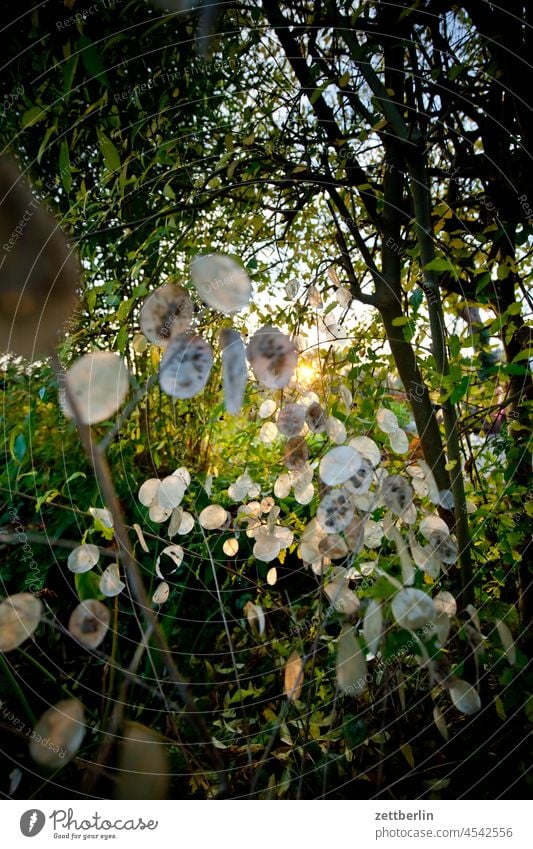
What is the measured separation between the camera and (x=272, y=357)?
0.52m

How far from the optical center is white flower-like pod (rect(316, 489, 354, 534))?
1.60ft

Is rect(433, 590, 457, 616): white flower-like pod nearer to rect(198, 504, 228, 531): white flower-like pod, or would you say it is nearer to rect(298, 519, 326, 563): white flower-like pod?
rect(298, 519, 326, 563): white flower-like pod

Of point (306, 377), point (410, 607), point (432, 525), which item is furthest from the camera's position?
point (306, 377)

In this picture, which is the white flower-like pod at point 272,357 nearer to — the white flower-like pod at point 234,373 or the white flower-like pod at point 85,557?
the white flower-like pod at point 234,373

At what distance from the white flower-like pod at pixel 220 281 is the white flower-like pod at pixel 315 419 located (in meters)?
0.14

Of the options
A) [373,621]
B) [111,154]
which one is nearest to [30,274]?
[111,154]

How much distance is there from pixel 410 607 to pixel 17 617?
371 millimetres

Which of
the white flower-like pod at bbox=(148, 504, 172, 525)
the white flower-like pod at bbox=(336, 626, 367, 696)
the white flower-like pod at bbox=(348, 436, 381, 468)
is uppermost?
the white flower-like pod at bbox=(348, 436, 381, 468)

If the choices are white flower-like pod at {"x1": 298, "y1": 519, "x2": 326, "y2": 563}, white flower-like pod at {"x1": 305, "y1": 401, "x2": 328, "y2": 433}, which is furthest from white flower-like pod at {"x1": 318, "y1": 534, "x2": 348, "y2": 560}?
white flower-like pod at {"x1": 305, "y1": 401, "x2": 328, "y2": 433}

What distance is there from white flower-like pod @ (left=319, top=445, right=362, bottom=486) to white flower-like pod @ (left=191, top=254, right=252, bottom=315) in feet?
0.63

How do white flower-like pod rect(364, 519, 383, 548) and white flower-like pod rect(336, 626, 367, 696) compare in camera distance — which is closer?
white flower-like pod rect(336, 626, 367, 696)
